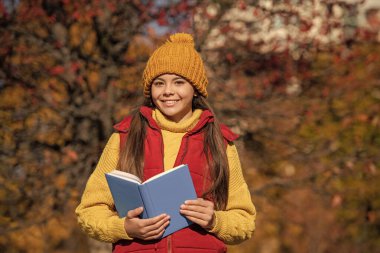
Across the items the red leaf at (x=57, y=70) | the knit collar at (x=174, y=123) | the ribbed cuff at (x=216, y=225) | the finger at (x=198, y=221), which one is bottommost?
the ribbed cuff at (x=216, y=225)

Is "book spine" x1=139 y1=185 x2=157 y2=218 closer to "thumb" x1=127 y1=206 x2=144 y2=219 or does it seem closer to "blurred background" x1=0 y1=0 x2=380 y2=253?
"thumb" x1=127 y1=206 x2=144 y2=219

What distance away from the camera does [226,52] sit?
308 inches

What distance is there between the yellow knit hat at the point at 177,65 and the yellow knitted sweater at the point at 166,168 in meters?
0.15

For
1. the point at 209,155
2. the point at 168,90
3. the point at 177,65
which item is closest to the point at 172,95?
the point at 168,90

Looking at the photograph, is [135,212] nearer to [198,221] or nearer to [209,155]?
[198,221]

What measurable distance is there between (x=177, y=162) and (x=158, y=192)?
0.29 m

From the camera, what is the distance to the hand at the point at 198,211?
3070mm

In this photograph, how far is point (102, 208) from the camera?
3.31 meters

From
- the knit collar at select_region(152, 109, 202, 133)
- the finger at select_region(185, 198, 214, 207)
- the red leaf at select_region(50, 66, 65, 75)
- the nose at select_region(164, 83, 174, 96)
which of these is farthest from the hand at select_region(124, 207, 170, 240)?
the red leaf at select_region(50, 66, 65, 75)

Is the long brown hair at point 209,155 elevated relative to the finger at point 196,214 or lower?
elevated

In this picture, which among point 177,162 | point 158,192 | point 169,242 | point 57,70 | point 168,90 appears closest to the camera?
point 158,192

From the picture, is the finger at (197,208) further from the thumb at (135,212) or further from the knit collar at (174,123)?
the knit collar at (174,123)

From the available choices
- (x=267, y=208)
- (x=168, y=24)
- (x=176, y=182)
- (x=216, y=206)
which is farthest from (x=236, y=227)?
(x=267, y=208)

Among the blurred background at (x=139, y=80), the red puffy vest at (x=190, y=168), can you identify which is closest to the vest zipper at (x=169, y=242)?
the red puffy vest at (x=190, y=168)
